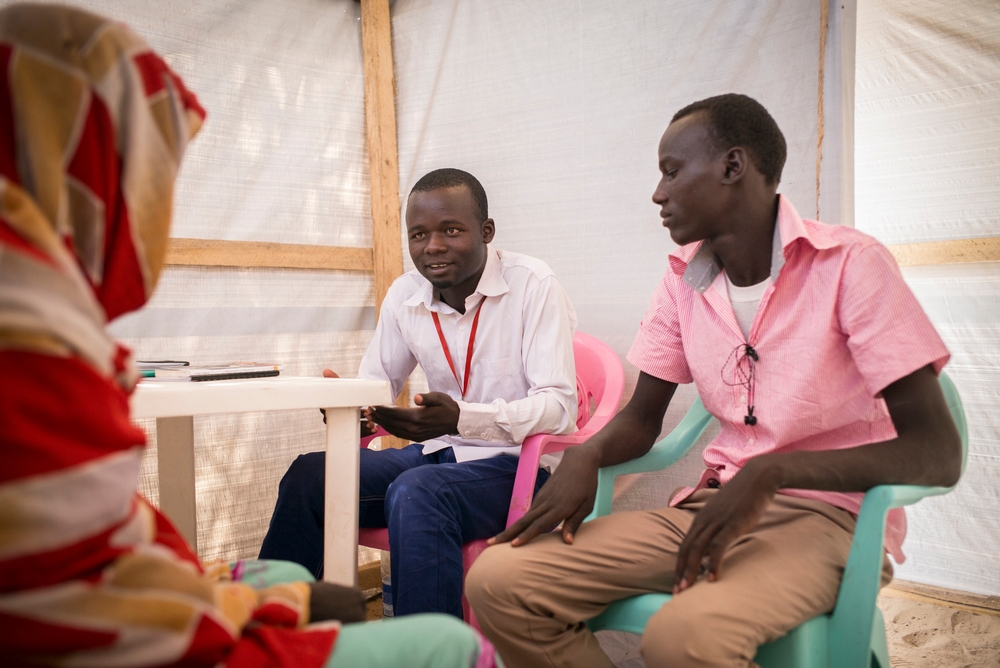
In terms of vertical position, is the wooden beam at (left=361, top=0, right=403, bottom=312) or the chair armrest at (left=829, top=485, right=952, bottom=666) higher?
the wooden beam at (left=361, top=0, right=403, bottom=312)

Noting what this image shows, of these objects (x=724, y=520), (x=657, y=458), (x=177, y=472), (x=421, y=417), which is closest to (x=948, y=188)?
(x=657, y=458)

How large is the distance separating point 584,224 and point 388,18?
148 centimetres

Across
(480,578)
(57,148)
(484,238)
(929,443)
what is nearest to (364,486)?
(480,578)

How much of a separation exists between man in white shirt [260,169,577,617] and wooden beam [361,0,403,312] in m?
0.78

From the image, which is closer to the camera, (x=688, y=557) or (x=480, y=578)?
(x=688, y=557)

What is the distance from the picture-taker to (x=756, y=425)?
176 centimetres

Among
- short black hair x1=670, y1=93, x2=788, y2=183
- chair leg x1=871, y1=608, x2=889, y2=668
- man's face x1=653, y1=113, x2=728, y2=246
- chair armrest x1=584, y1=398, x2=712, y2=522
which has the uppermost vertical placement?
short black hair x1=670, y1=93, x2=788, y2=183

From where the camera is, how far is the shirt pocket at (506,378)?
2484 millimetres

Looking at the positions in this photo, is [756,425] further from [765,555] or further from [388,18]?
[388,18]

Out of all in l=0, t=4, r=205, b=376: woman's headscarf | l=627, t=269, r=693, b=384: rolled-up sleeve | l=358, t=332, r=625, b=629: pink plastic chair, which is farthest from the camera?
l=358, t=332, r=625, b=629: pink plastic chair

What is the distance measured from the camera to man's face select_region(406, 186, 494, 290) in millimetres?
2418

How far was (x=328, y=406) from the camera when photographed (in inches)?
62.6

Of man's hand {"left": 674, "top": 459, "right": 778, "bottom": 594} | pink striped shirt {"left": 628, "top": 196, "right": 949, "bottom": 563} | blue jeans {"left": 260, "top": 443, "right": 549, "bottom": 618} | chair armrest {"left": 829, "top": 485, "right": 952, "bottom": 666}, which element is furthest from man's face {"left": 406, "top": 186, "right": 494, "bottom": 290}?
chair armrest {"left": 829, "top": 485, "right": 952, "bottom": 666}

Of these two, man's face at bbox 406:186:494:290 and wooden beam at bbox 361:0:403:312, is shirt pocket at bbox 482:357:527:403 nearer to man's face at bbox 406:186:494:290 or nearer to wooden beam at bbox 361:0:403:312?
man's face at bbox 406:186:494:290
